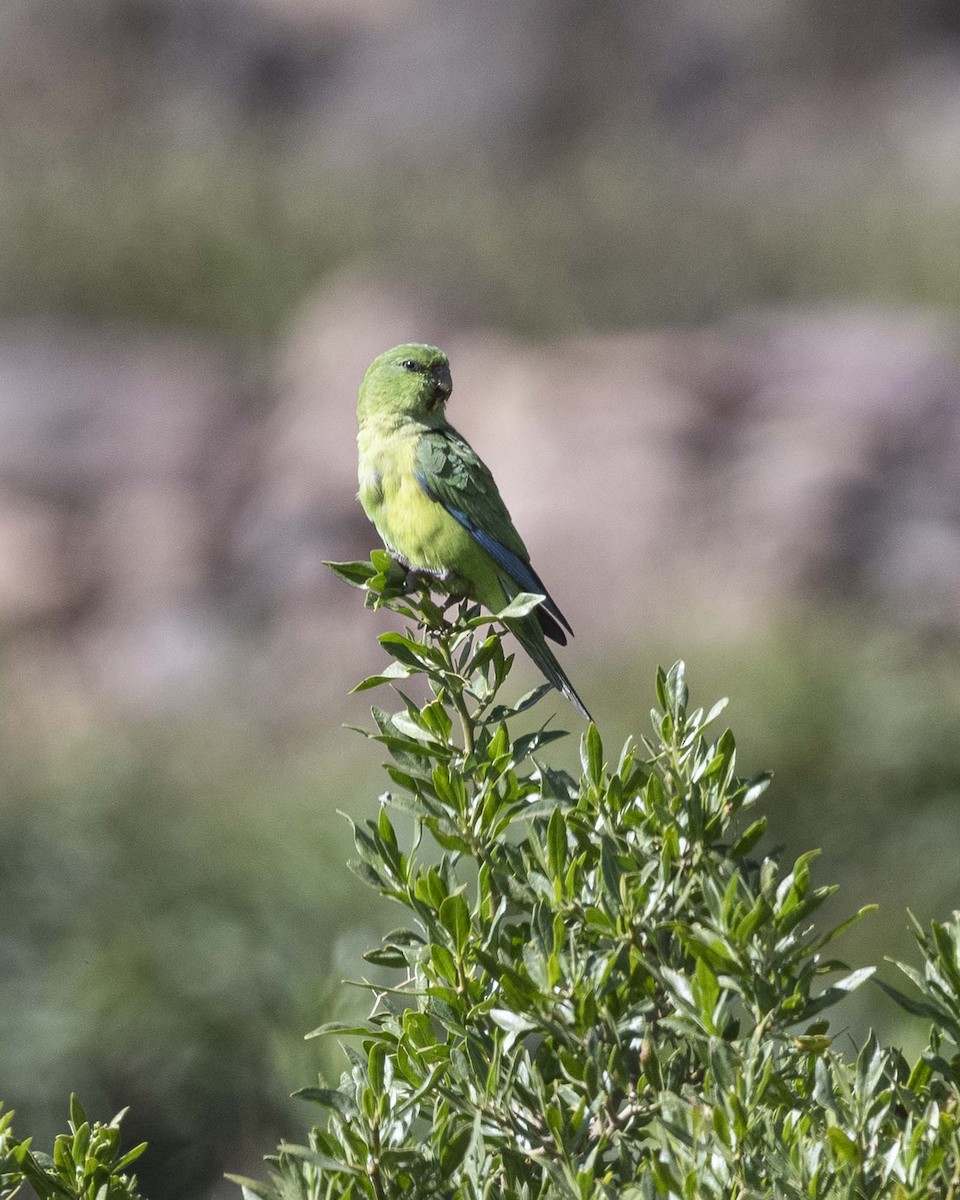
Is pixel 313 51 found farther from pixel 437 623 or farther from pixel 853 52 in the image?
pixel 437 623

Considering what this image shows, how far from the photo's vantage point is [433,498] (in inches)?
88.2

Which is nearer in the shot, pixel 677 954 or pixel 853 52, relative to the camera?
pixel 677 954

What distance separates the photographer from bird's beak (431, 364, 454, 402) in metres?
2.41

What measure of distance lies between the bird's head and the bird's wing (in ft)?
0.38

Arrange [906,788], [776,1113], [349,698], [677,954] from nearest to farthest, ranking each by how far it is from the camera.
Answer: [776,1113] → [677,954] → [906,788] → [349,698]

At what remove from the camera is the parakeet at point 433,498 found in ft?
7.25

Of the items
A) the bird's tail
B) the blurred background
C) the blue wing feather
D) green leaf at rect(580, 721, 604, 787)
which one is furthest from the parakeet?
green leaf at rect(580, 721, 604, 787)

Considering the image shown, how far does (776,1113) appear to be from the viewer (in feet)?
2.99

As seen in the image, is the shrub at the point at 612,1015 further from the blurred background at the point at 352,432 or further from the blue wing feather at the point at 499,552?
the blue wing feather at the point at 499,552

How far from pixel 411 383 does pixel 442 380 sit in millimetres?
60

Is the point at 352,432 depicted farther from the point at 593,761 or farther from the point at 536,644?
the point at 593,761

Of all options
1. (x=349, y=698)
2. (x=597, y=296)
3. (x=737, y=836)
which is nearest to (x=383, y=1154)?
(x=737, y=836)

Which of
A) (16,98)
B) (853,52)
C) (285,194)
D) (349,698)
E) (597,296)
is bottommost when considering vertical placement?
(349,698)

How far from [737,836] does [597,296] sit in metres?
9.32
